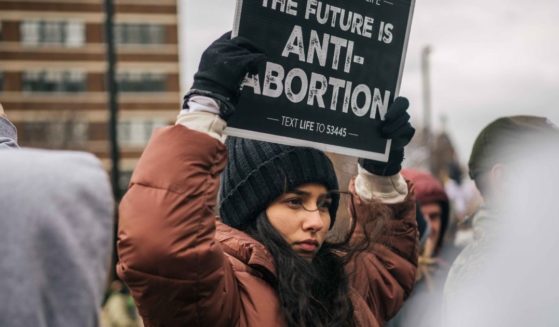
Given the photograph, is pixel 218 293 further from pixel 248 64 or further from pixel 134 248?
pixel 248 64

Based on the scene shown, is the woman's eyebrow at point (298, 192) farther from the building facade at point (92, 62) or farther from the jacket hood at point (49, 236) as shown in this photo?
the building facade at point (92, 62)

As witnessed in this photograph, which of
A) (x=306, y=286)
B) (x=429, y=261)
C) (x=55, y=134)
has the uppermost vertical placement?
(x=306, y=286)

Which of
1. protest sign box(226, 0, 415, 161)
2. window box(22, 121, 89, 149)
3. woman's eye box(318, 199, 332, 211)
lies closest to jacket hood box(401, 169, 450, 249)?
protest sign box(226, 0, 415, 161)

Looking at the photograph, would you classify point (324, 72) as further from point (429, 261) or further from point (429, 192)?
point (429, 192)

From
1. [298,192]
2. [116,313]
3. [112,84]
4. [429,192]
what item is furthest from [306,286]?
[112,84]

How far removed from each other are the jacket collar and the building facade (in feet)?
173

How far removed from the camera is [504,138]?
297cm

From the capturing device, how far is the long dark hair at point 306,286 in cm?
229

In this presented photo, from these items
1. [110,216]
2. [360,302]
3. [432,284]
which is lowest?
[432,284]

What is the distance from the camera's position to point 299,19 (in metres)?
2.41

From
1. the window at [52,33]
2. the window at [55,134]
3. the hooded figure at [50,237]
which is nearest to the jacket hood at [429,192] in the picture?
the hooded figure at [50,237]

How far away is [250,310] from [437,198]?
2714mm

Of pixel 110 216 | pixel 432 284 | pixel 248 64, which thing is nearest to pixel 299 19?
pixel 248 64

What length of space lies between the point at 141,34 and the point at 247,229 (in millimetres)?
55340
